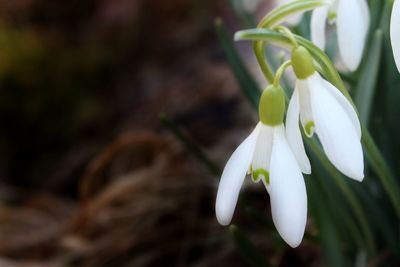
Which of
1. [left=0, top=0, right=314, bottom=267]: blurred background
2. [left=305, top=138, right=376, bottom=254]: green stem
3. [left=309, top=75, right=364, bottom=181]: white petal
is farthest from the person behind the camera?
[left=0, top=0, right=314, bottom=267]: blurred background

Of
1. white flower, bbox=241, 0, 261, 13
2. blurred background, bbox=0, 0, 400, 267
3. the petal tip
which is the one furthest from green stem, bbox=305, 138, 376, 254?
white flower, bbox=241, 0, 261, 13

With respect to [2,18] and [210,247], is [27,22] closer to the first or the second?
[2,18]

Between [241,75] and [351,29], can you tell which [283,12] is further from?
[241,75]

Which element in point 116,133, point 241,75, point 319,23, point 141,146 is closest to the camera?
point 319,23

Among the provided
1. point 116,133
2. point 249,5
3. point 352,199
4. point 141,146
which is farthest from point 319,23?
point 116,133

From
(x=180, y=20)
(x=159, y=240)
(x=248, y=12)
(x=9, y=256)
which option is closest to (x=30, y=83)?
(x=180, y=20)

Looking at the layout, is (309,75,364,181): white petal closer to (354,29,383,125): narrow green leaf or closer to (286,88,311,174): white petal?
(286,88,311,174): white petal

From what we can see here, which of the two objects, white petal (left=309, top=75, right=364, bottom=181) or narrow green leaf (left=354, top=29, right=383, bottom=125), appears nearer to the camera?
white petal (left=309, top=75, right=364, bottom=181)
